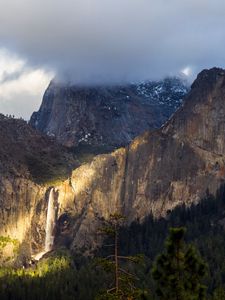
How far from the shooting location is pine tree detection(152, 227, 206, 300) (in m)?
32.9

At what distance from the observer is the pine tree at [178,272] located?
32906 millimetres

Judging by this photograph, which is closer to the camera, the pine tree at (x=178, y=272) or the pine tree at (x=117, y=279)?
the pine tree at (x=178, y=272)

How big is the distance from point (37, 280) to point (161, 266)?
551 ft

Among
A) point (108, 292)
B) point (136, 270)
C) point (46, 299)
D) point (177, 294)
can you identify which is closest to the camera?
point (177, 294)

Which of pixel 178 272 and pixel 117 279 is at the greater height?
pixel 178 272

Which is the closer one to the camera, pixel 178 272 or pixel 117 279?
pixel 178 272

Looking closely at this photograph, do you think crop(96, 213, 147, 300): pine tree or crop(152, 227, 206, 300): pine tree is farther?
crop(96, 213, 147, 300): pine tree

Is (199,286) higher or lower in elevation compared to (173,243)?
lower

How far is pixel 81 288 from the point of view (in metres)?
178

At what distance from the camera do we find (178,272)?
33281 mm

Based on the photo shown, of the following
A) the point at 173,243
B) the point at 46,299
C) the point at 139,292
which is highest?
the point at 173,243

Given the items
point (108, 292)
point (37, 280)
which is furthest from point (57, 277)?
point (108, 292)

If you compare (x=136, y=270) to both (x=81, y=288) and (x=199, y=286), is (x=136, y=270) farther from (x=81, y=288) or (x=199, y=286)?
(x=199, y=286)

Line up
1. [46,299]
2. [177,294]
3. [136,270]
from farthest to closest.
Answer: [136,270] → [46,299] → [177,294]
